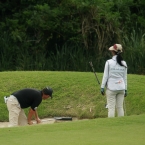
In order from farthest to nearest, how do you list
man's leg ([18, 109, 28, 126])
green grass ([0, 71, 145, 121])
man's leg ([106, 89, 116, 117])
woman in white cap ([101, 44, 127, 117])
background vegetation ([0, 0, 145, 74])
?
background vegetation ([0, 0, 145, 74]) → green grass ([0, 71, 145, 121]) → man's leg ([18, 109, 28, 126]) → man's leg ([106, 89, 116, 117]) → woman in white cap ([101, 44, 127, 117])

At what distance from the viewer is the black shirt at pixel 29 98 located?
1328 centimetres

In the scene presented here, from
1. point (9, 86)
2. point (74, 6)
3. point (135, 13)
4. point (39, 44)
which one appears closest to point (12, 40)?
point (39, 44)

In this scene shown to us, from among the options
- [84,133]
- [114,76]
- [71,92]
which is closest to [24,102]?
[114,76]

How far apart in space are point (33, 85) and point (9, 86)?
0.62 metres

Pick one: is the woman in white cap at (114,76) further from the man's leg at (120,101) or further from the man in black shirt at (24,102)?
the man in black shirt at (24,102)

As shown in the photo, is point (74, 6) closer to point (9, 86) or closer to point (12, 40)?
point (12, 40)

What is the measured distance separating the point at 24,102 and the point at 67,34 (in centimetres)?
1096

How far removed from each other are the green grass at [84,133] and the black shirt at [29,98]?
63.5 inches

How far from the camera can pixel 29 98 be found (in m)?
13.4

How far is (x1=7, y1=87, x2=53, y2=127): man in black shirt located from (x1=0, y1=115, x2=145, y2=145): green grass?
5.29 feet

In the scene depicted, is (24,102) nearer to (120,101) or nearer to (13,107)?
(13,107)

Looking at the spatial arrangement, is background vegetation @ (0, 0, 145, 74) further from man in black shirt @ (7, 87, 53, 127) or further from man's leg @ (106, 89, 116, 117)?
man in black shirt @ (7, 87, 53, 127)

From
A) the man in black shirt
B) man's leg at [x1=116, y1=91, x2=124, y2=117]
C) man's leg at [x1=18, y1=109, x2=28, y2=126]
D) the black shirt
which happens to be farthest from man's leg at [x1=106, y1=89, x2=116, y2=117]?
man's leg at [x1=18, y1=109, x2=28, y2=126]

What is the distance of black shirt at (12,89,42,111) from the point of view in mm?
13281
